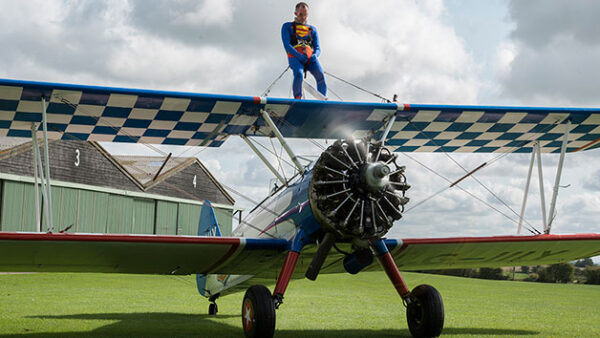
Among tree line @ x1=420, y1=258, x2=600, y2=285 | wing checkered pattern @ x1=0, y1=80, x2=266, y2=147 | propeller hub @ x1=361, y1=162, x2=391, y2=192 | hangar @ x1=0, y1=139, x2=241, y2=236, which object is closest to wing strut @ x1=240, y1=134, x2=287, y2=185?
wing checkered pattern @ x1=0, y1=80, x2=266, y2=147

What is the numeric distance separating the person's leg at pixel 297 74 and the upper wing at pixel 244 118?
1.11 feet

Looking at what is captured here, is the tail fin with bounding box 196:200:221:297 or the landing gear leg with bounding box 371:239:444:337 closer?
the landing gear leg with bounding box 371:239:444:337

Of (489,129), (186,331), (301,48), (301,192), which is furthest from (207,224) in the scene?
(489,129)

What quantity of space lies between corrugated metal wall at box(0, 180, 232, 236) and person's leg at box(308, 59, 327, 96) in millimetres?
12777

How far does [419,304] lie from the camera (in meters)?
6.93

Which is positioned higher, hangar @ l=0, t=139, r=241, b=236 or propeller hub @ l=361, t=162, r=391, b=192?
hangar @ l=0, t=139, r=241, b=236

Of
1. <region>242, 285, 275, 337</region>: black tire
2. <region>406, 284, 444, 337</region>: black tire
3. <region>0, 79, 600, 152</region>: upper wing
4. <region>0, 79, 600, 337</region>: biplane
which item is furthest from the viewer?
<region>0, 79, 600, 152</region>: upper wing

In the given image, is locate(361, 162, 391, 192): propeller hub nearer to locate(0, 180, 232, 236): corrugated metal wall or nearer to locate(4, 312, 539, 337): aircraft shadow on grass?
locate(4, 312, 539, 337): aircraft shadow on grass

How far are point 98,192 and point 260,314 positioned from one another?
861 inches

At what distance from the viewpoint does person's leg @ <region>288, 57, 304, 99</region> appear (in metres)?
8.60

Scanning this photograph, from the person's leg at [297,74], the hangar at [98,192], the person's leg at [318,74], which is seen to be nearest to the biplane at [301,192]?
the person's leg at [297,74]

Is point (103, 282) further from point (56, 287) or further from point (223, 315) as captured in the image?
point (223, 315)

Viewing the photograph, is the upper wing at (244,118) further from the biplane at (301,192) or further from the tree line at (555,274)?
the tree line at (555,274)

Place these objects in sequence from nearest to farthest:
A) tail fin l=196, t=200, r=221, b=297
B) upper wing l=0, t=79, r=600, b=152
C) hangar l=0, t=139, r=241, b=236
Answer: upper wing l=0, t=79, r=600, b=152, tail fin l=196, t=200, r=221, b=297, hangar l=0, t=139, r=241, b=236
